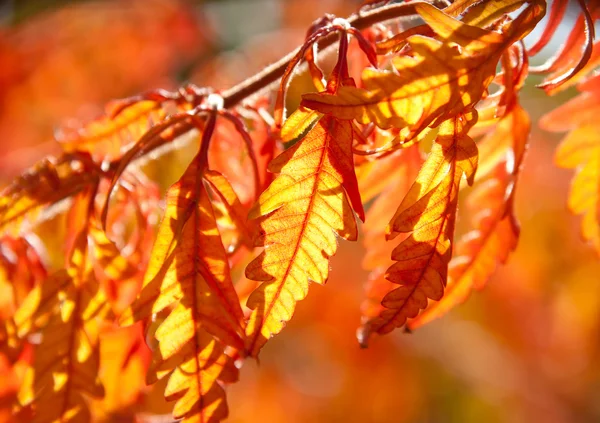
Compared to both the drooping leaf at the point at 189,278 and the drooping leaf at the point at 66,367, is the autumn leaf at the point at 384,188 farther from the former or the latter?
the drooping leaf at the point at 66,367

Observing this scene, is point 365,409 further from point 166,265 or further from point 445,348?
point 166,265

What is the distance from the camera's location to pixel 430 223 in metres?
0.88

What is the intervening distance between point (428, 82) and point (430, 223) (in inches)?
7.1

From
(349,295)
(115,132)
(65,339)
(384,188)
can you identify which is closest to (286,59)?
(384,188)

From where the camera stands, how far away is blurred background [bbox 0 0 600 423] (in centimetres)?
384

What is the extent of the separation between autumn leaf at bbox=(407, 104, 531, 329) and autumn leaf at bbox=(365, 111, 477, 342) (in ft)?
1.01

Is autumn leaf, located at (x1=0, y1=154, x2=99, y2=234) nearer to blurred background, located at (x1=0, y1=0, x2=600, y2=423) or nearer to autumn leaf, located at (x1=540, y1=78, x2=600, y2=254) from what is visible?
autumn leaf, located at (x1=540, y1=78, x2=600, y2=254)

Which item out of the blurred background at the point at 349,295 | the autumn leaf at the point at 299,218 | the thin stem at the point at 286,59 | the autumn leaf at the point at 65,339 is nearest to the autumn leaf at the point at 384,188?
the thin stem at the point at 286,59

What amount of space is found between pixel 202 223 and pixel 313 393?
3.94 meters

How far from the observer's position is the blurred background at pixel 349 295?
3842mm

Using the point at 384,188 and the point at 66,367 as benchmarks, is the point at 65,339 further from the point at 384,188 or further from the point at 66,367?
the point at 384,188

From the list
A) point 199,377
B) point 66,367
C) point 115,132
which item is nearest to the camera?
point 199,377

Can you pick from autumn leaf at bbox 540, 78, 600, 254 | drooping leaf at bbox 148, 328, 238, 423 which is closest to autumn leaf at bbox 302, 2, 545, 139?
drooping leaf at bbox 148, 328, 238, 423

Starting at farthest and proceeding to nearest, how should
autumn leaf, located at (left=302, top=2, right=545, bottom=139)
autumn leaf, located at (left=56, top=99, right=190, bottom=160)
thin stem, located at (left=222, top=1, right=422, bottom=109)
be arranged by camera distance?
autumn leaf, located at (left=56, top=99, right=190, bottom=160) < thin stem, located at (left=222, top=1, right=422, bottom=109) < autumn leaf, located at (left=302, top=2, right=545, bottom=139)
